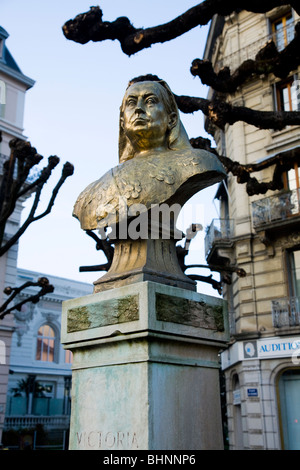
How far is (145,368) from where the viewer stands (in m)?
3.68

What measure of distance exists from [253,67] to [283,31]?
11.1 meters

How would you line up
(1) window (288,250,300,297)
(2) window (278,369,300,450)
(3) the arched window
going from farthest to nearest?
(3) the arched window
(1) window (288,250,300,297)
(2) window (278,369,300,450)

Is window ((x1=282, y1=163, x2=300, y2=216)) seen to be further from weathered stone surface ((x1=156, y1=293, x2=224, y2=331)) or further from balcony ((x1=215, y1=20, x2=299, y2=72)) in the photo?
weathered stone surface ((x1=156, y1=293, x2=224, y2=331))

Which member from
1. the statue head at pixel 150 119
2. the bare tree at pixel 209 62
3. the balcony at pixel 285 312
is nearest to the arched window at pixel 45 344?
the balcony at pixel 285 312

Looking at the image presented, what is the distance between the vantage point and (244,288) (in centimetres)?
1736

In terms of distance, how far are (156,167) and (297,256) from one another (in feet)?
42.8

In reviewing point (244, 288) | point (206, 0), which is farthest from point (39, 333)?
point (206, 0)

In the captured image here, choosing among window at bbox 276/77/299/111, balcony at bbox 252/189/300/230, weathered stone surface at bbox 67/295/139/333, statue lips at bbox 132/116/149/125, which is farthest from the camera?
window at bbox 276/77/299/111

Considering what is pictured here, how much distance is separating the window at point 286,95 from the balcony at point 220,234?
4.72 m

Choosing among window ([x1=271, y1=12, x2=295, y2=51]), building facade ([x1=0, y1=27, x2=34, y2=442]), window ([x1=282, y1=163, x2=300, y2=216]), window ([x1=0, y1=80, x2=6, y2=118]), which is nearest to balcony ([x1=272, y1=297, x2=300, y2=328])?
window ([x1=282, y1=163, x2=300, y2=216])

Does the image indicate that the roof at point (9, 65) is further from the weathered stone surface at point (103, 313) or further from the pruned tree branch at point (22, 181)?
the weathered stone surface at point (103, 313)

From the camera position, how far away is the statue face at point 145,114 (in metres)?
4.67

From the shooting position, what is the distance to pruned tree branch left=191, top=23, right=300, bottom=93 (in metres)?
8.46
